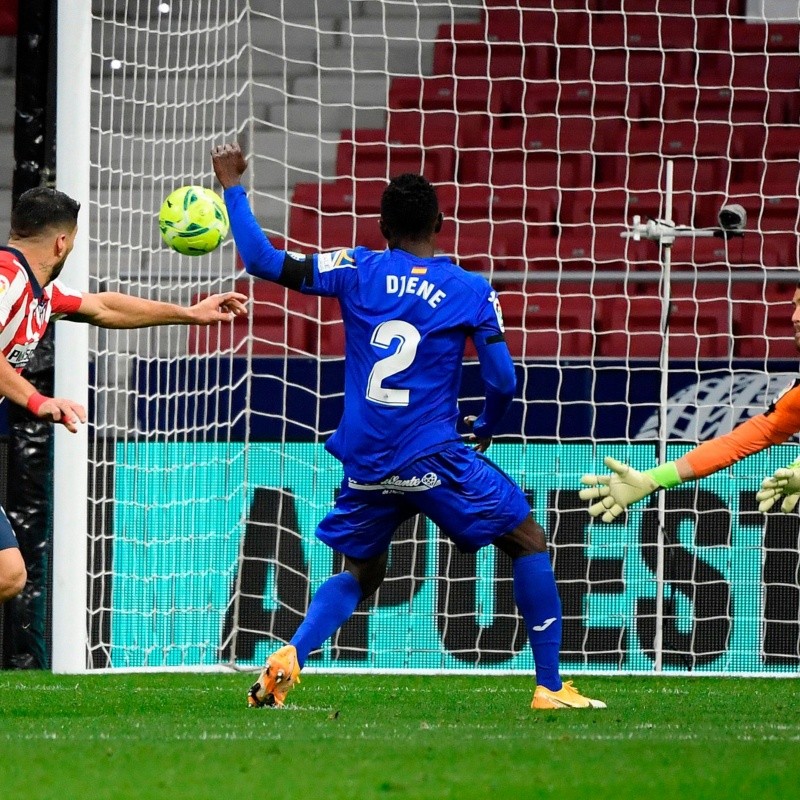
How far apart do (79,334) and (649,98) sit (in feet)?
17.4

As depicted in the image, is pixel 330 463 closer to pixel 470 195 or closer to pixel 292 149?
pixel 470 195

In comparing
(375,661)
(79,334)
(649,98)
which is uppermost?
(649,98)

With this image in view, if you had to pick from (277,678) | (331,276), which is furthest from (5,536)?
(331,276)

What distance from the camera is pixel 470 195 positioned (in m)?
10.7

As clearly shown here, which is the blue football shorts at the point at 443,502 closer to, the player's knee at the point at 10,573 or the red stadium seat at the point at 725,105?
the player's knee at the point at 10,573

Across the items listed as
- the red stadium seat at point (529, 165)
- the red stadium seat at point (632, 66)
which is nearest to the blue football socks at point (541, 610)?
the red stadium seat at point (529, 165)

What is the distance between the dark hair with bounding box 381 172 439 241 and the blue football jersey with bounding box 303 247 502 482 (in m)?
0.09

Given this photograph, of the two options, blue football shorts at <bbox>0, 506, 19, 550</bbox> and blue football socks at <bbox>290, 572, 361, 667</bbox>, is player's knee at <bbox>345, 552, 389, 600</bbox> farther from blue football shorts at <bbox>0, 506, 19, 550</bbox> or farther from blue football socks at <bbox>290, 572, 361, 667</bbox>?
blue football shorts at <bbox>0, 506, 19, 550</bbox>

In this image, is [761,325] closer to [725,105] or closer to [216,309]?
[725,105]

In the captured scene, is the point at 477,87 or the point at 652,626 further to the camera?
the point at 477,87

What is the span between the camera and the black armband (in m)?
5.42

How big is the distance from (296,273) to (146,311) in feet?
2.29

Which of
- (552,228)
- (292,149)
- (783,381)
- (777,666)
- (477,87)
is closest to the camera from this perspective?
(777,666)

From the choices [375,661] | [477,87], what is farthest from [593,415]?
[477,87]
